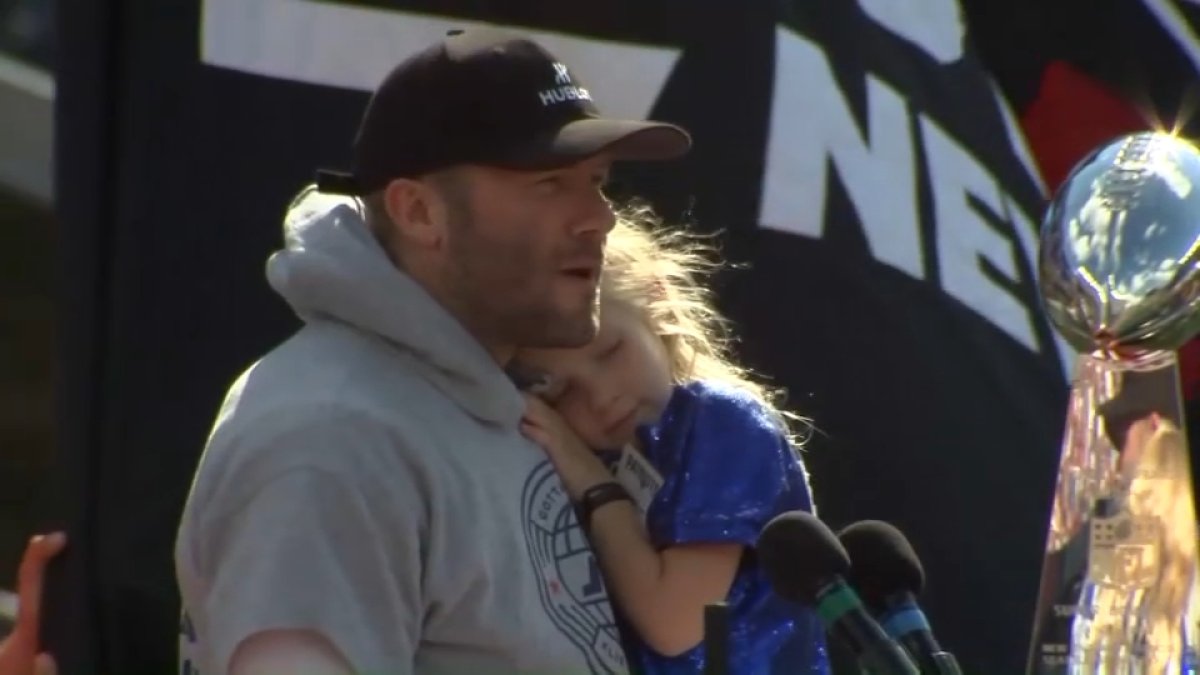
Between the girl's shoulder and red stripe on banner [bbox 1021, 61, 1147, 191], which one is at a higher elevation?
red stripe on banner [bbox 1021, 61, 1147, 191]

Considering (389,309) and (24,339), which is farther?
(24,339)

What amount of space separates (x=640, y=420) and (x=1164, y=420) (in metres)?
1.03

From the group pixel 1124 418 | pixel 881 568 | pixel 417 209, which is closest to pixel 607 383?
pixel 417 209

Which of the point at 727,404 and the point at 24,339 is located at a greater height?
the point at 727,404

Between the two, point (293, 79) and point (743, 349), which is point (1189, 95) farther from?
point (293, 79)

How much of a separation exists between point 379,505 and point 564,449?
0.31m

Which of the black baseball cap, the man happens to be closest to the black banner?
the man

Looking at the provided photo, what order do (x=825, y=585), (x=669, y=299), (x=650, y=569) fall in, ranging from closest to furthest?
(x=825, y=585)
(x=650, y=569)
(x=669, y=299)

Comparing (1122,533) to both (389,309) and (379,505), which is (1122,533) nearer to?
(379,505)

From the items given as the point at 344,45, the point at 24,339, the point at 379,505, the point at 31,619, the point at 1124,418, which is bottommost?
the point at 24,339

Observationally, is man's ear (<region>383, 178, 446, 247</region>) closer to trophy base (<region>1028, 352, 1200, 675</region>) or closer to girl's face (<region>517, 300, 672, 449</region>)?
girl's face (<region>517, 300, 672, 449</region>)

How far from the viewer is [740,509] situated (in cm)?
236

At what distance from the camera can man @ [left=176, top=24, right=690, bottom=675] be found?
2094mm

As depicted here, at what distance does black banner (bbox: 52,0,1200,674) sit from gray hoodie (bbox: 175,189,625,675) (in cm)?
53
